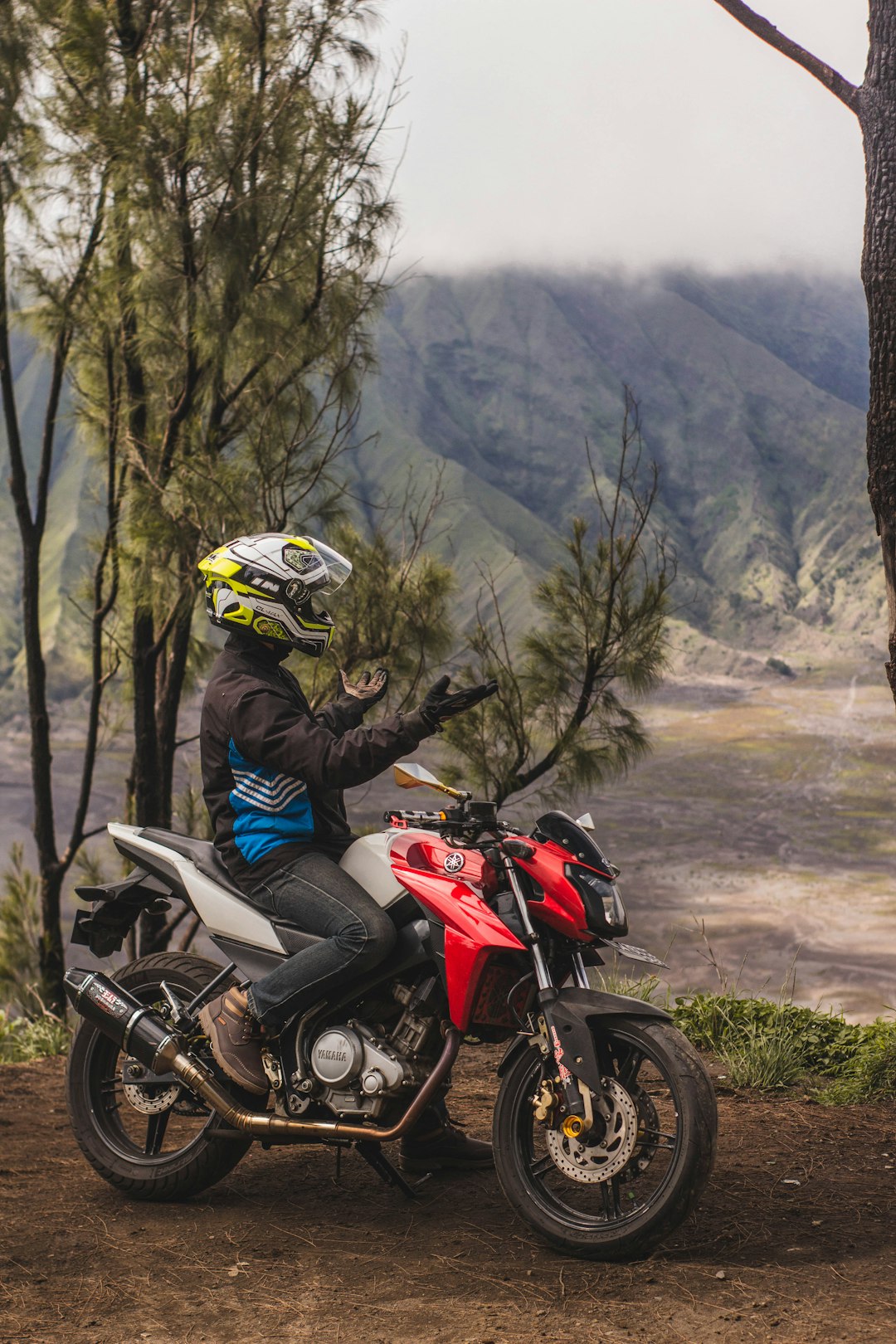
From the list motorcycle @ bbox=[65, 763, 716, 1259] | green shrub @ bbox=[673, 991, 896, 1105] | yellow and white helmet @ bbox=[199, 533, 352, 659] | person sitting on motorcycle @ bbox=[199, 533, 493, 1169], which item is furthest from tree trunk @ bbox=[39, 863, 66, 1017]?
yellow and white helmet @ bbox=[199, 533, 352, 659]

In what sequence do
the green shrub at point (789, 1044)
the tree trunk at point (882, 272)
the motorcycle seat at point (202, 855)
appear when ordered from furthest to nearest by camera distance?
the green shrub at point (789, 1044), the tree trunk at point (882, 272), the motorcycle seat at point (202, 855)

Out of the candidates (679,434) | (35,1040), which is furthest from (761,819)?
(35,1040)

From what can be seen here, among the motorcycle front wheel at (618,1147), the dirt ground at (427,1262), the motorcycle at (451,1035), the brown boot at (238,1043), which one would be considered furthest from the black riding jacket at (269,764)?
the dirt ground at (427,1262)

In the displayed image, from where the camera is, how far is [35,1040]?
7.04m

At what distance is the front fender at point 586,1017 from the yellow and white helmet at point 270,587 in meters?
1.20

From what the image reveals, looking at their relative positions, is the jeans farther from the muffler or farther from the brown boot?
the muffler

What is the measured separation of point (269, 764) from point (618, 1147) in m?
1.32

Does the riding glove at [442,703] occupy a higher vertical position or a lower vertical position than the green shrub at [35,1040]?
higher

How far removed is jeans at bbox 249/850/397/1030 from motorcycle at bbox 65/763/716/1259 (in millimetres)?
72

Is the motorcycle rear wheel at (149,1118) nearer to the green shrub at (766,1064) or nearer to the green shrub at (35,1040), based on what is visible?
the green shrub at (766,1064)

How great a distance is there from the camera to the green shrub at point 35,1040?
6828 millimetres

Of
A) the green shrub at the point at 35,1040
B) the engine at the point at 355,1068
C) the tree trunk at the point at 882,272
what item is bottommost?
the green shrub at the point at 35,1040

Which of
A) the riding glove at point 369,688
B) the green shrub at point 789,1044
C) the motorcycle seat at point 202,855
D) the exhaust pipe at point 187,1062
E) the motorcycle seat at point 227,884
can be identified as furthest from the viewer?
the green shrub at point 789,1044

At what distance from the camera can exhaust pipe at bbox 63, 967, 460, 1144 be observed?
10.9 ft
